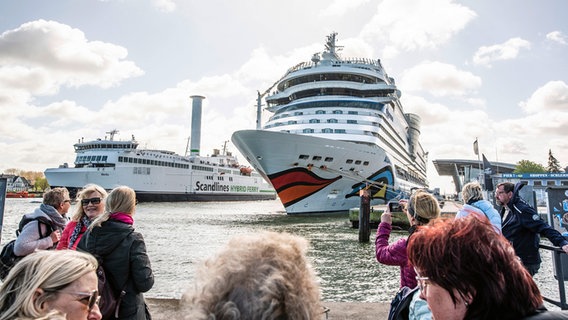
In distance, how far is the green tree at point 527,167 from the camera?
6088 centimetres

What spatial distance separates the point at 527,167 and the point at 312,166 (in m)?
58.3

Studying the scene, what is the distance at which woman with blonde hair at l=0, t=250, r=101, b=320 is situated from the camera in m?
1.13

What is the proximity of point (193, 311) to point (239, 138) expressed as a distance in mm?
20386

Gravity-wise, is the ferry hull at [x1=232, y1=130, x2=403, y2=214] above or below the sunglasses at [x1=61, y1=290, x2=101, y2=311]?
above

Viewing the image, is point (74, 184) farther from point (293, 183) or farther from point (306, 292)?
point (306, 292)

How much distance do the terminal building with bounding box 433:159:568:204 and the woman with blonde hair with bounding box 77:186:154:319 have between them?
13023mm

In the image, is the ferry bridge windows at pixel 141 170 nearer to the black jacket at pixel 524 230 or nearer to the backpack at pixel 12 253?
the backpack at pixel 12 253

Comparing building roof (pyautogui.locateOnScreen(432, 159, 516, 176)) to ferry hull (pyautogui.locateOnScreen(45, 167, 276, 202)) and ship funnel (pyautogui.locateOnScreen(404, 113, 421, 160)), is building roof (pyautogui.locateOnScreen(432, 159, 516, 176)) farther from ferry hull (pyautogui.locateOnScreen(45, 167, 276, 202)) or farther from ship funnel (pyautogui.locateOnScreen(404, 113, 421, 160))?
ferry hull (pyautogui.locateOnScreen(45, 167, 276, 202))

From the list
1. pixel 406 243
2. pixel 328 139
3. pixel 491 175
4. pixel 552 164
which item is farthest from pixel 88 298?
pixel 552 164

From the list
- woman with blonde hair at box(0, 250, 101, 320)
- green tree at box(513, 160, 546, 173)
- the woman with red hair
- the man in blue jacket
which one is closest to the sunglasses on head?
woman with blonde hair at box(0, 250, 101, 320)

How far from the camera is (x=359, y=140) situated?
23.4m

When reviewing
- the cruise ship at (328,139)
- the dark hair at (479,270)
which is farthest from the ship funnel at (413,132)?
the dark hair at (479,270)

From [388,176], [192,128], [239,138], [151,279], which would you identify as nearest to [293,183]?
[239,138]

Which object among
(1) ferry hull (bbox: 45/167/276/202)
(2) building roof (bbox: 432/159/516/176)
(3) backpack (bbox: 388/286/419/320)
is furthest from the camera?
(2) building roof (bbox: 432/159/516/176)
